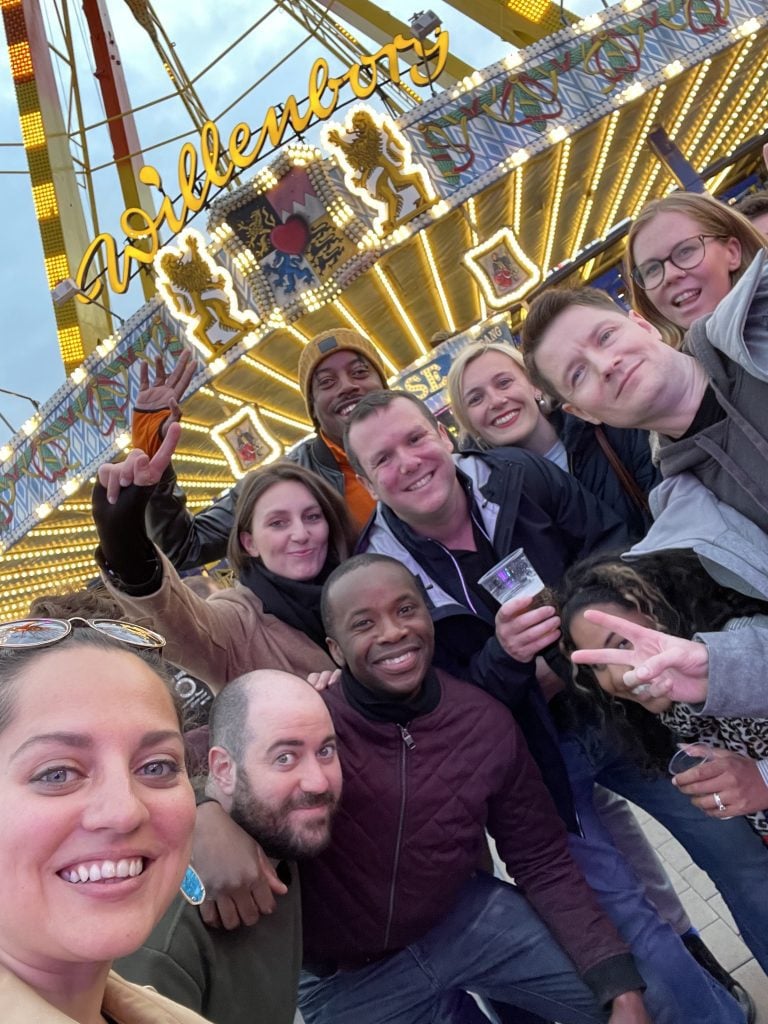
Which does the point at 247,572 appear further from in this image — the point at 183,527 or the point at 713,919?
the point at 713,919

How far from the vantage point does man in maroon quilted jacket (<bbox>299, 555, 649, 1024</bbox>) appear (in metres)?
1.92

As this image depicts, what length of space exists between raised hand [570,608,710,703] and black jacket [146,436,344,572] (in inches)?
62.1

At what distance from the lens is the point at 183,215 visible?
8.63 meters

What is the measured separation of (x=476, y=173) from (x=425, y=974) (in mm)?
7462

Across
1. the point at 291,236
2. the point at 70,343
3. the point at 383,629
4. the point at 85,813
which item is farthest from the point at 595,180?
the point at 85,813

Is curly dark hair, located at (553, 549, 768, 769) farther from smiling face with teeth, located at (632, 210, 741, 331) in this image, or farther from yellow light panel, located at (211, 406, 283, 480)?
yellow light panel, located at (211, 406, 283, 480)

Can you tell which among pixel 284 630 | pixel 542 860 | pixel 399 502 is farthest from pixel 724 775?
pixel 284 630

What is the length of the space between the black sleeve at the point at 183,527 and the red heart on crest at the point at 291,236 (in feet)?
16.7

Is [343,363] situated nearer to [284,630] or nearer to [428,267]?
[284,630]

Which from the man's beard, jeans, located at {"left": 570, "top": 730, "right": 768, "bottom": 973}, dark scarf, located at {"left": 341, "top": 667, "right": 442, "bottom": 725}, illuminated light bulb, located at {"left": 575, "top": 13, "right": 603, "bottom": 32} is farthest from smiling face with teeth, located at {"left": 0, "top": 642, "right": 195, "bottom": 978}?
illuminated light bulb, located at {"left": 575, "top": 13, "right": 603, "bottom": 32}

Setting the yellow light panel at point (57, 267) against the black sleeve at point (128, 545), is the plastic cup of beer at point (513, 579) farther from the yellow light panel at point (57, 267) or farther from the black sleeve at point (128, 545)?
the yellow light panel at point (57, 267)

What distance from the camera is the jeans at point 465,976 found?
6.45 feet

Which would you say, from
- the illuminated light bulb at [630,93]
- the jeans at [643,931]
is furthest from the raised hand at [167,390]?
the illuminated light bulb at [630,93]

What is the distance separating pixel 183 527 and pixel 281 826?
66.0 inches
